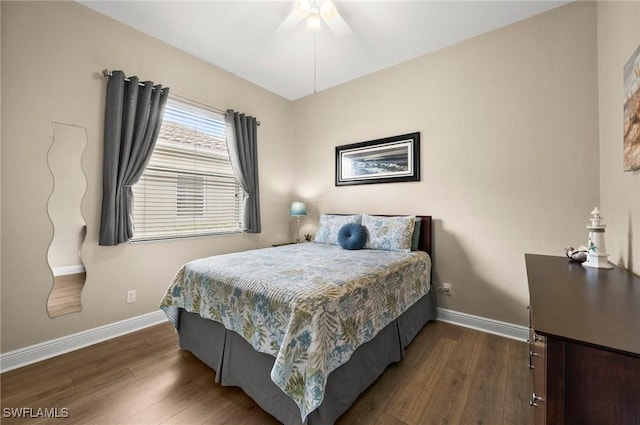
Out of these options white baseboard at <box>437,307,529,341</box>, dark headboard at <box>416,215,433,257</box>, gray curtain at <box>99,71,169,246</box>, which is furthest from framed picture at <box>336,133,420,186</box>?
gray curtain at <box>99,71,169,246</box>

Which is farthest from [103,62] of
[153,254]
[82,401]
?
[82,401]

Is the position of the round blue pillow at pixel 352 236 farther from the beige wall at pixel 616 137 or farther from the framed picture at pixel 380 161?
the beige wall at pixel 616 137

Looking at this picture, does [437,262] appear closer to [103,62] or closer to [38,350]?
[38,350]

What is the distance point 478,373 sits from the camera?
1.82 m

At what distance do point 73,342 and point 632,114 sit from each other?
4.10 m

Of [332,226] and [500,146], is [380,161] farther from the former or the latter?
[500,146]

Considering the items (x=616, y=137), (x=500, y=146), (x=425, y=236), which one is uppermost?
(x=500, y=146)

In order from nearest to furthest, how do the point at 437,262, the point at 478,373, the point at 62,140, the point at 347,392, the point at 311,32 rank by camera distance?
the point at 347,392
the point at 478,373
the point at 62,140
the point at 311,32
the point at 437,262

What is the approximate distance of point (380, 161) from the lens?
319cm

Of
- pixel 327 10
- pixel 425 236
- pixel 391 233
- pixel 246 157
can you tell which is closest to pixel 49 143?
pixel 246 157

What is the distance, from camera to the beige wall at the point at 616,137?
135cm

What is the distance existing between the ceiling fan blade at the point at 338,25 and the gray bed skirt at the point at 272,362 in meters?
2.70

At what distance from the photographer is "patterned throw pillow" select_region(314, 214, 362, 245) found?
3.09 meters

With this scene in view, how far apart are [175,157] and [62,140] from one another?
0.90 m
